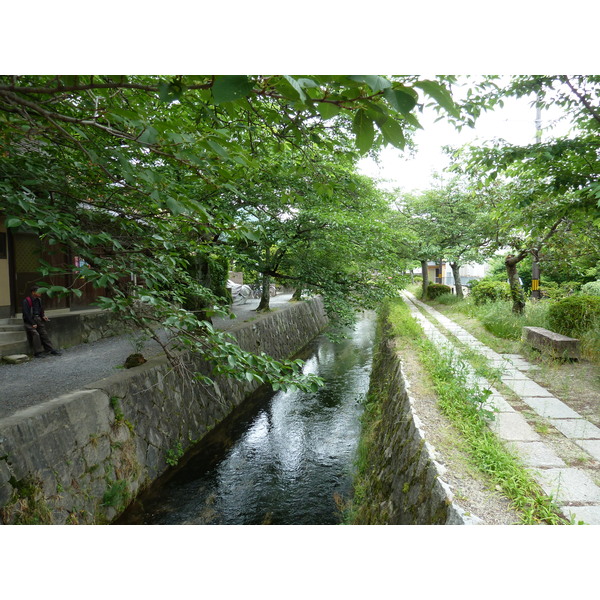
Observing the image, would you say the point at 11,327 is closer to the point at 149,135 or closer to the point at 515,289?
the point at 149,135

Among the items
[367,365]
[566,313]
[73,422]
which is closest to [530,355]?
[566,313]

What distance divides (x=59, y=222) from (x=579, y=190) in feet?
16.1

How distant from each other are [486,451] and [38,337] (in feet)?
23.3

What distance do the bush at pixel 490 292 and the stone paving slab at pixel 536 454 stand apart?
9.31 m

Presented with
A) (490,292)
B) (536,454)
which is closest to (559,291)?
(490,292)

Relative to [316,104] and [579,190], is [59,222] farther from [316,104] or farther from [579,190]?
[579,190]

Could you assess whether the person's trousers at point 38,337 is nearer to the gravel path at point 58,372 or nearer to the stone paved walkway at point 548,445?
the gravel path at point 58,372

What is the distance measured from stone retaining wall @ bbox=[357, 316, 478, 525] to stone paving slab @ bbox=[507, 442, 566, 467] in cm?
70

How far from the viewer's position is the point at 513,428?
10.6 feet

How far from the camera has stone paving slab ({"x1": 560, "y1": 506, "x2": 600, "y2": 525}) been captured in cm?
203

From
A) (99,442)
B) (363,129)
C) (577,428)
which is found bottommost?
(99,442)

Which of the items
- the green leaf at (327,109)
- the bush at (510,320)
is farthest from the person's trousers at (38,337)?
the bush at (510,320)

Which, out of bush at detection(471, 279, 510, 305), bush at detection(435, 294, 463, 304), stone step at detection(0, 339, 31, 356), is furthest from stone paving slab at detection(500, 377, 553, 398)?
bush at detection(435, 294, 463, 304)

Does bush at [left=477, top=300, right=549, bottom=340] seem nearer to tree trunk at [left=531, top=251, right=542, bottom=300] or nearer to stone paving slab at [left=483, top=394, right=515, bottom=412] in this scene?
tree trunk at [left=531, top=251, right=542, bottom=300]
